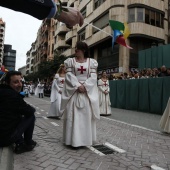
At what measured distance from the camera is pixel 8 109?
12.7 ft

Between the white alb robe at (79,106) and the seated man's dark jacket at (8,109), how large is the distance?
3.57 feet

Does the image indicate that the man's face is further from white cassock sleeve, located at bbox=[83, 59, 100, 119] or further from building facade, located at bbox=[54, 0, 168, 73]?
building facade, located at bbox=[54, 0, 168, 73]

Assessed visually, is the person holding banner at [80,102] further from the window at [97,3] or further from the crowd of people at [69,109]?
the window at [97,3]

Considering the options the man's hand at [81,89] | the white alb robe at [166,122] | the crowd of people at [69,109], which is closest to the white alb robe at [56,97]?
the white alb robe at [166,122]

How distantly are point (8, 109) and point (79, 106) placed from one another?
1.39 meters

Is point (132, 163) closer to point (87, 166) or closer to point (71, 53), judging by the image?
point (87, 166)

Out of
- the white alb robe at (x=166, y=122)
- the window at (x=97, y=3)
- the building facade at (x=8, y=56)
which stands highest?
the building facade at (x=8, y=56)

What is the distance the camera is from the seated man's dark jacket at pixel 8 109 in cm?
385

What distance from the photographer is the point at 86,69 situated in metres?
4.99

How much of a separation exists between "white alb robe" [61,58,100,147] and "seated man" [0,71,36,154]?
2.63 ft

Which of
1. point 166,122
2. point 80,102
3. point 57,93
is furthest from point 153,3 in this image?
point 80,102

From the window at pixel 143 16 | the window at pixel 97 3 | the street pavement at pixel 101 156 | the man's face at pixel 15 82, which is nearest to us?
the street pavement at pixel 101 156

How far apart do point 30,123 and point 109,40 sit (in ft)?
80.1

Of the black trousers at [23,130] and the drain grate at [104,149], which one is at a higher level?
the black trousers at [23,130]
